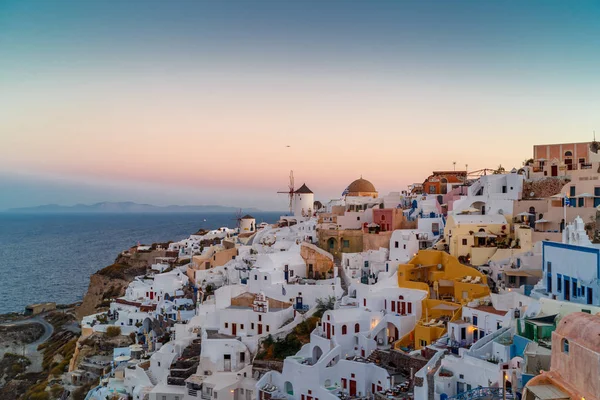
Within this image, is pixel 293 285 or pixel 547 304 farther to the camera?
pixel 293 285

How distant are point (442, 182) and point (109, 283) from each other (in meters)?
33.9

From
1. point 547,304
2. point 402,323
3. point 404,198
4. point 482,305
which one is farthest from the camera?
point 404,198

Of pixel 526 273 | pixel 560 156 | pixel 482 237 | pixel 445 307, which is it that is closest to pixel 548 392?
pixel 445 307

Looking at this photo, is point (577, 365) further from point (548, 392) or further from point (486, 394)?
point (486, 394)

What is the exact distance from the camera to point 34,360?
43531 mm

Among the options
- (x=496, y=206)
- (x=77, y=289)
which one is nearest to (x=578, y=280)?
(x=496, y=206)

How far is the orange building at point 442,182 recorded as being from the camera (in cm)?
4084

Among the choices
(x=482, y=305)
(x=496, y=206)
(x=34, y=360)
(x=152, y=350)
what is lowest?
(x=34, y=360)

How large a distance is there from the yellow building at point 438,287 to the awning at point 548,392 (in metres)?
11.0

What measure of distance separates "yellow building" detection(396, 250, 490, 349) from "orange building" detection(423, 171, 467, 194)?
14.8 meters

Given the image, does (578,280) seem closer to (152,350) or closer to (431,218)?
(431,218)

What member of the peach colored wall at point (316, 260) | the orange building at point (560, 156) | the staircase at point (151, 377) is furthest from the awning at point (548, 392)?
the orange building at point (560, 156)

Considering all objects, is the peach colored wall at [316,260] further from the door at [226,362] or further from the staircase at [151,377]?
the staircase at [151,377]

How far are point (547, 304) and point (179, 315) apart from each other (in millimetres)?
23946
